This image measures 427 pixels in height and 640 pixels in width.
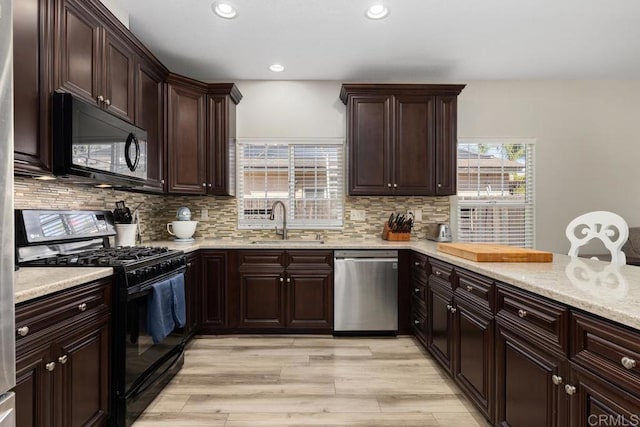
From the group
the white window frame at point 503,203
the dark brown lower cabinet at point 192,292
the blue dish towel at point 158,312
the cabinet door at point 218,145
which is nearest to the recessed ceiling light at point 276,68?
the cabinet door at point 218,145

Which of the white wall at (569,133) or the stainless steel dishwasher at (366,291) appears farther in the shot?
the white wall at (569,133)

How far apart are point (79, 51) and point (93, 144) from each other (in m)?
0.54

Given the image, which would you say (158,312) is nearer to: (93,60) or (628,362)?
(93,60)

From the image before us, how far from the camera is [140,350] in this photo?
1970 mm

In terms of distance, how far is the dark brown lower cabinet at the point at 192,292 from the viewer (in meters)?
2.94

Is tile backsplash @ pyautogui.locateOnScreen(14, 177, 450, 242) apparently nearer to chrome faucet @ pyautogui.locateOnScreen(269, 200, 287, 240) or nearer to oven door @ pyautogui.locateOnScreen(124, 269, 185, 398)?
chrome faucet @ pyautogui.locateOnScreen(269, 200, 287, 240)

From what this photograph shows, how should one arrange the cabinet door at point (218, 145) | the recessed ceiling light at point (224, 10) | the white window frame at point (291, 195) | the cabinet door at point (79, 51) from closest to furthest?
1. the cabinet door at point (79, 51)
2. the recessed ceiling light at point (224, 10)
3. the cabinet door at point (218, 145)
4. the white window frame at point (291, 195)

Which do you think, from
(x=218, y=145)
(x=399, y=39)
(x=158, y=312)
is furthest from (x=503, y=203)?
(x=158, y=312)

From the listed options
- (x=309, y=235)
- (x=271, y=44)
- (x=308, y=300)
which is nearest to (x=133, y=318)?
(x=308, y=300)

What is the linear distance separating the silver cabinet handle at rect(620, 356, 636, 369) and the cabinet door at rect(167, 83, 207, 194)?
319 cm

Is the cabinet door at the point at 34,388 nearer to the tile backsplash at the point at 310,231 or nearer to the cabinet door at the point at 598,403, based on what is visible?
the cabinet door at the point at 598,403

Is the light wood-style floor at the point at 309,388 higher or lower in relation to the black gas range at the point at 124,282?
lower

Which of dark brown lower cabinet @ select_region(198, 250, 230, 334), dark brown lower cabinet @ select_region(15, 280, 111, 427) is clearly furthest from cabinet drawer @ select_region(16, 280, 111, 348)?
dark brown lower cabinet @ select_region(198, 250, 230, 334)

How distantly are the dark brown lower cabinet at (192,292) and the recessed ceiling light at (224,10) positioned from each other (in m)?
1.89
